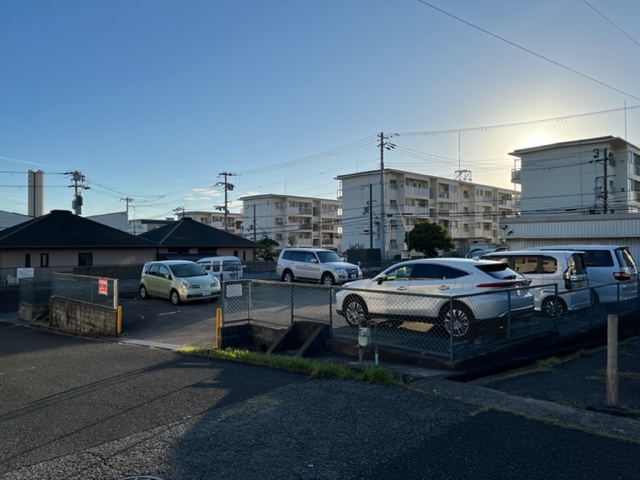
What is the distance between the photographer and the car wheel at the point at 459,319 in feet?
25.2

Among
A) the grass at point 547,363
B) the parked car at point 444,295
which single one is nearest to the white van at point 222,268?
the parked car at point 444,295

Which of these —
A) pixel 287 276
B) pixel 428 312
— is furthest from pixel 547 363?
pixel 287 276

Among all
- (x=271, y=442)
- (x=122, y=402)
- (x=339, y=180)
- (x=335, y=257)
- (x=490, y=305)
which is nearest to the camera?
(x=271, y=442)

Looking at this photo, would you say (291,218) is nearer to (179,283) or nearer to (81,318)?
(179,283)

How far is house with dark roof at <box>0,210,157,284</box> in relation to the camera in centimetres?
3251

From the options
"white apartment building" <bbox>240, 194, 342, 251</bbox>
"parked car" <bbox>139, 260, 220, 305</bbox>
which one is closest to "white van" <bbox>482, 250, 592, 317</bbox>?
"parked car" <bbox>139, 260, 220, 305</bbox>

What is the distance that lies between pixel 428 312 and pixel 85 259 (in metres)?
34.2

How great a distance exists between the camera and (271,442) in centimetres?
484

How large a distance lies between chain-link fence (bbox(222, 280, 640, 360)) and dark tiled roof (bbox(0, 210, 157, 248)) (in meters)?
28.5

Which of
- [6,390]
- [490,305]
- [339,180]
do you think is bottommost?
[6,390]

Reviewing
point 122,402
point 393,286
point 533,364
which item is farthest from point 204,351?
point 533,364

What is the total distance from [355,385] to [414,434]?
6.33ft

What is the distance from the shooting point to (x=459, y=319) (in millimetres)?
7918

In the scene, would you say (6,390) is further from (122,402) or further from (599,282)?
(599,282)
